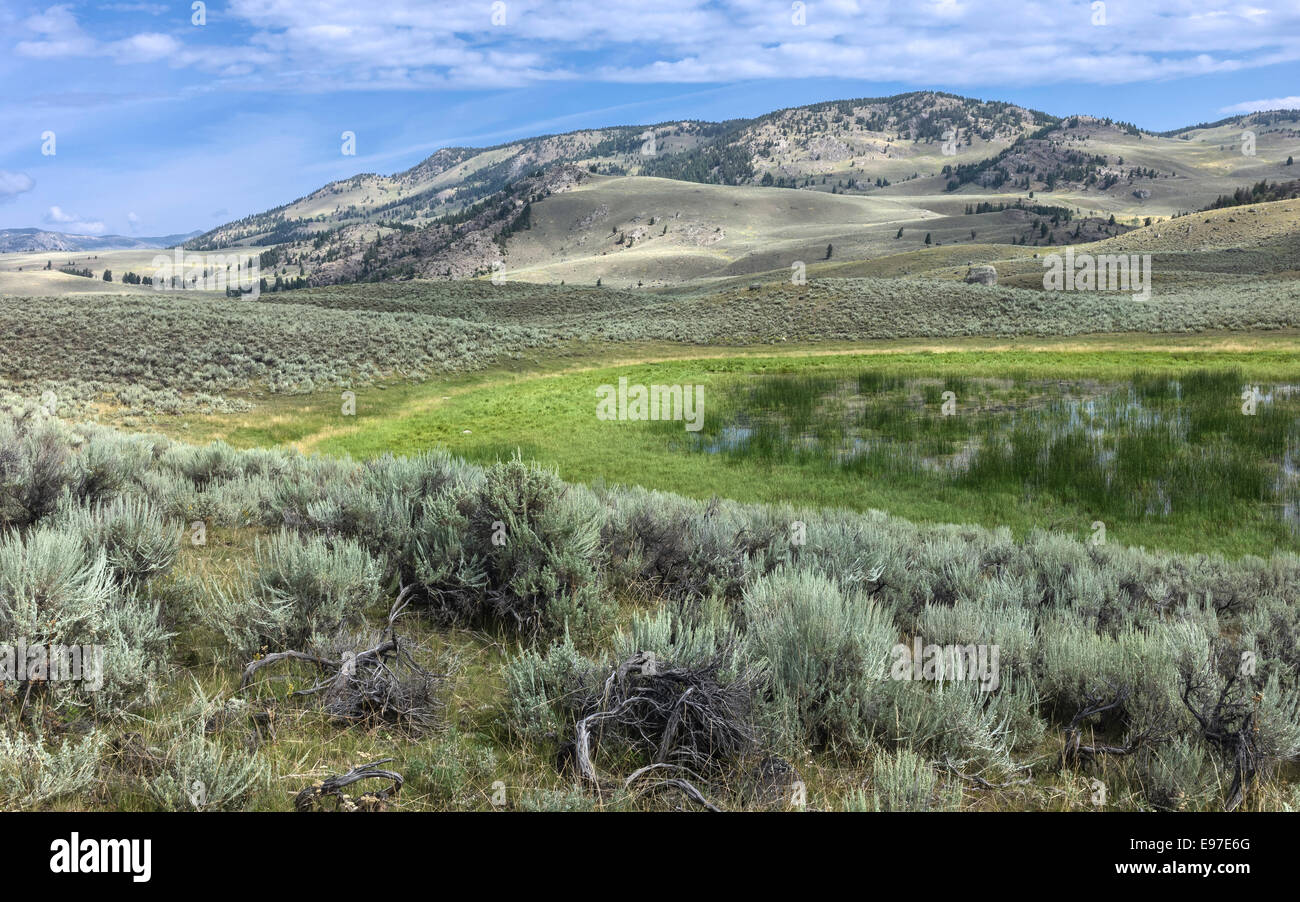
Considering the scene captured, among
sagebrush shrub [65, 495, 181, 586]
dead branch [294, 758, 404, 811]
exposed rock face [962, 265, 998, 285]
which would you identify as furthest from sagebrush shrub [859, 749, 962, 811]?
exposed rock face [962, 265, 998, 285]

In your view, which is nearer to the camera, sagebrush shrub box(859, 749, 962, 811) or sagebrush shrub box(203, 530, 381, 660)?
sagebrush shrub box(859, 749, 962, 811)

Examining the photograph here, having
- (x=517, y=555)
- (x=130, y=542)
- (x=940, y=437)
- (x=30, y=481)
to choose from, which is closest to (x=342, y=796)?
(x=517, y=555)

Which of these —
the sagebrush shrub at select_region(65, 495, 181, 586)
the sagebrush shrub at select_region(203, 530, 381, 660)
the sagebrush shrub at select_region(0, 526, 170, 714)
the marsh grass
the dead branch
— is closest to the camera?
the dead branch

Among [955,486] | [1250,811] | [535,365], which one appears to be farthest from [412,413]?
[1250,811]

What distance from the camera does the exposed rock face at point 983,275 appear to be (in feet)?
193

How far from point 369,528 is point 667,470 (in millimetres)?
10934

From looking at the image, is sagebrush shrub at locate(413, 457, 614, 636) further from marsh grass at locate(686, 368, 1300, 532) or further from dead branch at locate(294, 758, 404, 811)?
marsh grass at locate(686, 368, 1300, 532)

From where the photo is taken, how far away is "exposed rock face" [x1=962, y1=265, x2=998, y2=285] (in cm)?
5872

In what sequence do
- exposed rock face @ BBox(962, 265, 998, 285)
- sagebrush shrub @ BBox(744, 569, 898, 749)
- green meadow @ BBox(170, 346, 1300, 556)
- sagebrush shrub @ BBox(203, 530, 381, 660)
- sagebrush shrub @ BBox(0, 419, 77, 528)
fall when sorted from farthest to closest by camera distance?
exposed rock face @ BBox(962, 265, 998, 285)
green meadow @ BBox(170, 346, 1300, 556)
sagebrush shrub @ BBox(0, 419, 77, 528)
sagebrush shrub @ BBox(203, 530, 381, 660)
sagebrush shrub @ BBox(744, 569, 898, 749)

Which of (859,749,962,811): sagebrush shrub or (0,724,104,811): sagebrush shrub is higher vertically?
(0,724,104,811): sagebrush shrub

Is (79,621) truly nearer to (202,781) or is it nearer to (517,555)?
(202,781)

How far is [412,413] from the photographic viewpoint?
26.0 m

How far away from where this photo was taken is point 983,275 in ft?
195
